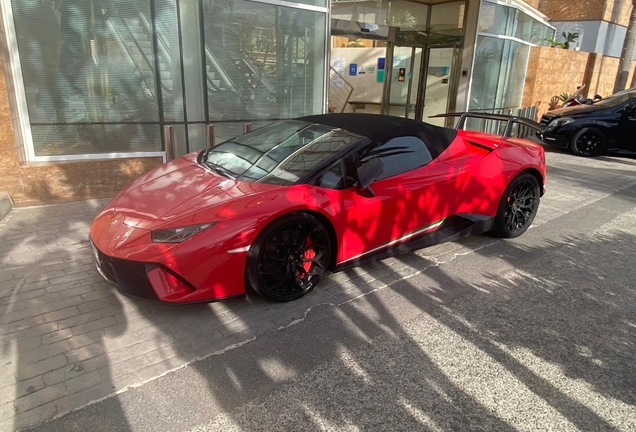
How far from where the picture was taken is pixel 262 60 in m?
7.38

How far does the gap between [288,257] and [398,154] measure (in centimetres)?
142

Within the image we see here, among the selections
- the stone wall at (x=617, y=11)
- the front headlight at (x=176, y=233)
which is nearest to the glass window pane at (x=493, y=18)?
the front headlight at (x=176, y=233)

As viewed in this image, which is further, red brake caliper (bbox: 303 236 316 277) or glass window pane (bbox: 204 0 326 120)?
glass window pane (bbox: 204 0 326 120)

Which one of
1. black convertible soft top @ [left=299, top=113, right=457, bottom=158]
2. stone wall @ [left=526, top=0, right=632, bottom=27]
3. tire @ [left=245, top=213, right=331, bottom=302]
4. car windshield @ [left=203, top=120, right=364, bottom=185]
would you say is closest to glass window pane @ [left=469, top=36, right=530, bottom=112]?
black convertible soft top @ [left=299, top=113, right=457, bottom=158]

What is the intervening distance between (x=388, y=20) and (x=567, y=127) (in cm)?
520

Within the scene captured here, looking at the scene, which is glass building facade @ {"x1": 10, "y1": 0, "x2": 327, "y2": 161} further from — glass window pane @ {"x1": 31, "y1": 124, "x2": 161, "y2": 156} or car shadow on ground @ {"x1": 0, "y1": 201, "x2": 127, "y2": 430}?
car shadow on ground @ {"x1": 0, "y1": 201, "x2": 127, "y2": 430}

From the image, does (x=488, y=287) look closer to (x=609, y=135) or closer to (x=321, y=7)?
(x=321, y=7)

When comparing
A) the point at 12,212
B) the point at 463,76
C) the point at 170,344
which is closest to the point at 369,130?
the point at 170,344

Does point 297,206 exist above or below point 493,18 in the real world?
below

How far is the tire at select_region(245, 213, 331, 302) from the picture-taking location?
3.17 meters

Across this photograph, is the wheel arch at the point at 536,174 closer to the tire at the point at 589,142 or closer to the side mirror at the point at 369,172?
the side mirror at the point at 369,172

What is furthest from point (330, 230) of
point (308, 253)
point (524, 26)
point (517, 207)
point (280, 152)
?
point (524, 26)

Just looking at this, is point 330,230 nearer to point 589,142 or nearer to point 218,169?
point 218,169

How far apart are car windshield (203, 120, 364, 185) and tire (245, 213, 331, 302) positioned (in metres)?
0.38
